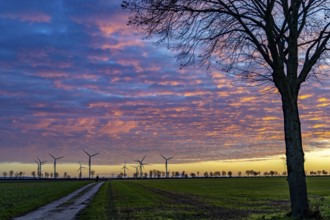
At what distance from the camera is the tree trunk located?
1655 cm

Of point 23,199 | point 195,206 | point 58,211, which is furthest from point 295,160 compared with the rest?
point 23,199

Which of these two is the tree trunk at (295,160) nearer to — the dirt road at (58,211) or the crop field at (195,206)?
the crop field at (195,206)

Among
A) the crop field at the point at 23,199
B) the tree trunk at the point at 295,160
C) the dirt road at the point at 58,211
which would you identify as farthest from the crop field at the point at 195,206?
the crop field at the point at 23,199

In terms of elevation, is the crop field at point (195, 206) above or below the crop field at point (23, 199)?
below

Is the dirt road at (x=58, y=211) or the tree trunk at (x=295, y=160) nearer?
the tree trunk at (x=295, y=160)

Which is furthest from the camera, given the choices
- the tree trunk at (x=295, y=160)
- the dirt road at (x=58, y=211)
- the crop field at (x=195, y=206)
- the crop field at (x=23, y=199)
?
the crop field at (x=23, y=199)

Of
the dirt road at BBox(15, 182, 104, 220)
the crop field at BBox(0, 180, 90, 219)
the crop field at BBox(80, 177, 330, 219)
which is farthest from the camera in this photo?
the crop field at BBox(0, 180, 90, 219)

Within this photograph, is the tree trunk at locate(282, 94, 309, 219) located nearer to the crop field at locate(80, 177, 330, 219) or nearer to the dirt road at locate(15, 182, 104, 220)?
the crop field at locate(80, 177, 330, 219)

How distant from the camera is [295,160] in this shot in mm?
16734

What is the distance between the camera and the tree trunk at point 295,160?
54.3ft

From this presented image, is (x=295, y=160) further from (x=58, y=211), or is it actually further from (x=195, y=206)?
(x=195, y=206)

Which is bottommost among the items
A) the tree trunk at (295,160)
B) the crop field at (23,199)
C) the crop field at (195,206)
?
the crop field at (195,206)

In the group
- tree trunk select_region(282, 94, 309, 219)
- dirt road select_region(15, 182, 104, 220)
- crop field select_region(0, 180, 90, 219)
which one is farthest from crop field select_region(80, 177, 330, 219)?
crop field select_region(0, 180, 90, 219)

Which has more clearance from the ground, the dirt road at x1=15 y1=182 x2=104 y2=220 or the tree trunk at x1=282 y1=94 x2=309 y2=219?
the tree trunk at x1=282 y1=94 x2=309 y2=219
